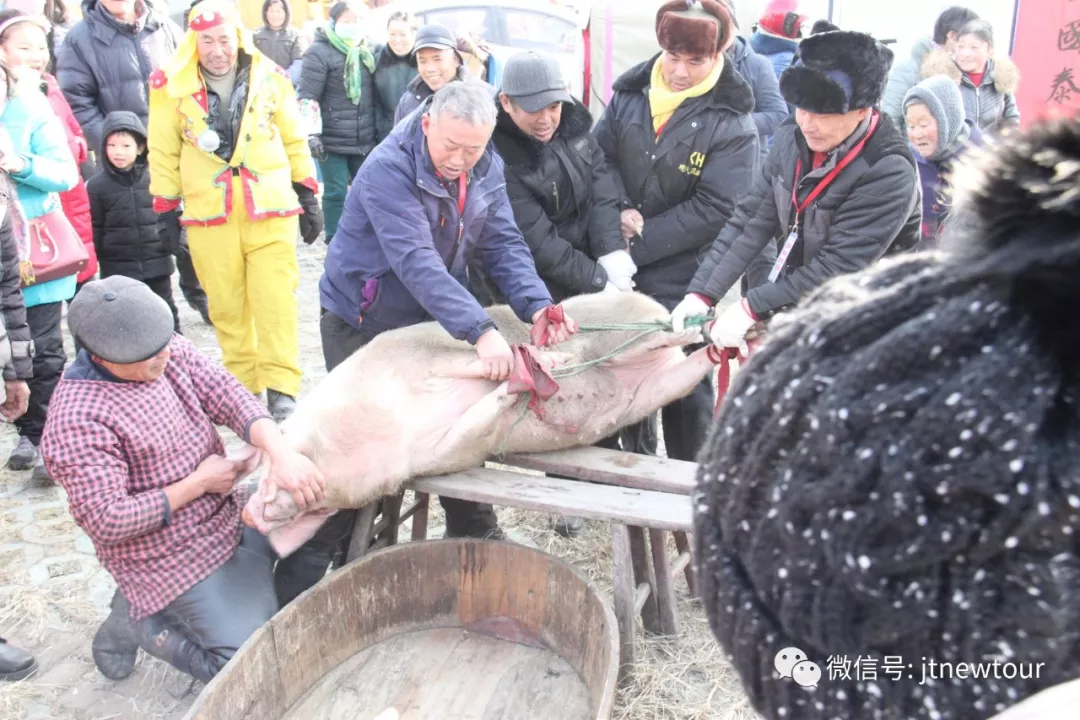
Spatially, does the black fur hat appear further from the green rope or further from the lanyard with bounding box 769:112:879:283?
the green rope

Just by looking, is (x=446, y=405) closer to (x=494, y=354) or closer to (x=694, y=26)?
(x=494, y=354)

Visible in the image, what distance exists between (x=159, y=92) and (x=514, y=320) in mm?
2348

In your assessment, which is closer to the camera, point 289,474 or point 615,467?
point 289,474

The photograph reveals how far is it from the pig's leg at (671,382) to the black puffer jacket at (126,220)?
120 inches

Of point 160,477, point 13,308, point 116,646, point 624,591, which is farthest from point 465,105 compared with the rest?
point 116,646

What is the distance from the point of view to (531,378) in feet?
10.1

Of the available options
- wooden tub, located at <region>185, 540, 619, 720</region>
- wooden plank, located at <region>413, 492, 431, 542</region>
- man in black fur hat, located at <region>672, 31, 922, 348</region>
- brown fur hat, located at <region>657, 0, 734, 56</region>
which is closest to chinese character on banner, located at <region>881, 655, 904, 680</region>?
wooden tub, located at <region>185, 540, 619, 720</region>

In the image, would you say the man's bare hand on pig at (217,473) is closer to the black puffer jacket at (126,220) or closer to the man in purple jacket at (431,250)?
the man in purple jacket at (431,250)

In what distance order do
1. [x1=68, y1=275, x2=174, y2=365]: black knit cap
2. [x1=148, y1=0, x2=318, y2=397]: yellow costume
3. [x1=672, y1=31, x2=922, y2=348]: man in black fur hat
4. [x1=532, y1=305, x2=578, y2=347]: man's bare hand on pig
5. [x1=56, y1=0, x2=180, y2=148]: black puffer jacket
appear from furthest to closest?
1. [x1=56, y1=0, x2=180, y2=148]: black puffer jacket
2. [x1=148, y1=0, x2=318, y2=397]: yellow costume
3. [x1=532, y1=305, x2=578, y2=347]: man's bare hand on pig
4. [x1=672, y1=31, x2=922, y2=348]: man in black fur hat
5. [x1=68, y1=275, x2=174, y2=365]: black knit cap

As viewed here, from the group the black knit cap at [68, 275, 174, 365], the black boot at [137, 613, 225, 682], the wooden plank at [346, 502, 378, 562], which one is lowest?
the black boot at [137, 613, 225, 682]

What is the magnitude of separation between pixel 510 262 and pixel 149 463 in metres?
1.48

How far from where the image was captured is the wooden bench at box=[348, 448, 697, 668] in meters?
2.85

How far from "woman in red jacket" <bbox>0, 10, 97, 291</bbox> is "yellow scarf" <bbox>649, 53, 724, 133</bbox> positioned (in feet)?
9.71

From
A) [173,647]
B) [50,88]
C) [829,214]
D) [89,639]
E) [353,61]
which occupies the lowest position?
[89,639]
